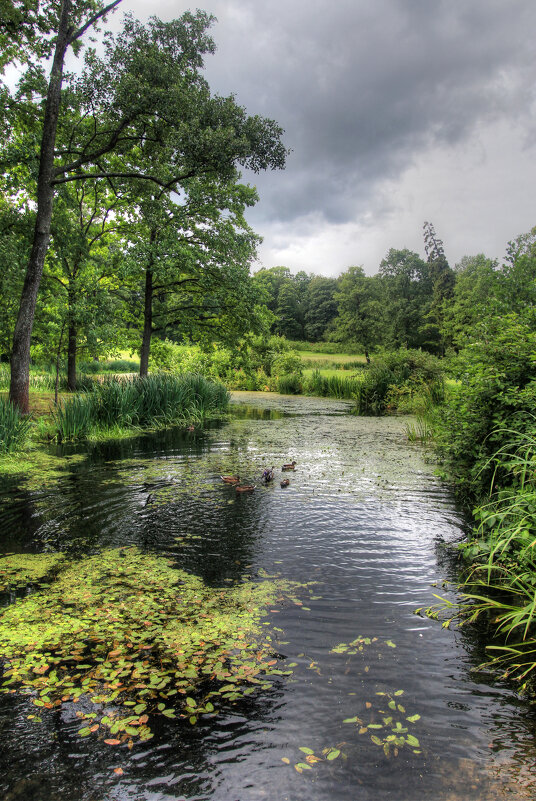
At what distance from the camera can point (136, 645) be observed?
3172 millimetres

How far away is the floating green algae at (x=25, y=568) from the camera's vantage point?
4.07 m

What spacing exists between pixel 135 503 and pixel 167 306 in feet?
43.3

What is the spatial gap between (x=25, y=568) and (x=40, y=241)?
30.5 feet

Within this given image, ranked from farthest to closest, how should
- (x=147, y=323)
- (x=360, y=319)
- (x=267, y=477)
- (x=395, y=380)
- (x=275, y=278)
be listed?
(x=275, y=278)
(x=360, y=319)
(x=395, y=380)
(x=147, y=323)
(x=267, y=477)

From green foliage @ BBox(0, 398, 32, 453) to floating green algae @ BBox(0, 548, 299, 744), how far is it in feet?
18.6

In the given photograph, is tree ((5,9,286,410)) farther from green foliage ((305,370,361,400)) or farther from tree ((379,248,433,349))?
tree ((379,248,433,349))

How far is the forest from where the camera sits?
4.92 meters

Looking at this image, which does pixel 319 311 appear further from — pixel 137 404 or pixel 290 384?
pixel 137 404

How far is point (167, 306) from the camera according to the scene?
60.8 ft

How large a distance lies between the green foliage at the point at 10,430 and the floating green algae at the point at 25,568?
4992mm

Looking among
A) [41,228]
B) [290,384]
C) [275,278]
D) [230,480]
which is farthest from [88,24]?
[275,278]

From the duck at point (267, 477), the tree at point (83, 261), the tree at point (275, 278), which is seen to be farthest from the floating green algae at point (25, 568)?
the tree at point (275, 278)

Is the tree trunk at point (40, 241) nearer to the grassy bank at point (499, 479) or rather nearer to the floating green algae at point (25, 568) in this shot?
the floating green algae at point (25, 568)

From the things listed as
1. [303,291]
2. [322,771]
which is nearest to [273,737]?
[322,771]
